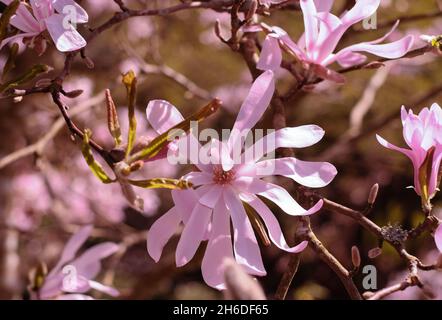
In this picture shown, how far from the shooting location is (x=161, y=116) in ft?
2.63

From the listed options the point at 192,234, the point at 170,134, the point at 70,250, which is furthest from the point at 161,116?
the point at 70,250

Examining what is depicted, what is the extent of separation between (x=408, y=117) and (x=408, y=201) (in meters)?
1.92

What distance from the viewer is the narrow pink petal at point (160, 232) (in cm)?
81

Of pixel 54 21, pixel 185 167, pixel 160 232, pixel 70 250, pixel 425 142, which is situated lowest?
pixel 185 167

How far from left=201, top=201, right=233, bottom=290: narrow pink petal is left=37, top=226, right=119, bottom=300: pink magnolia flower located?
0.30 metres

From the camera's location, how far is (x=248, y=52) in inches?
39.4

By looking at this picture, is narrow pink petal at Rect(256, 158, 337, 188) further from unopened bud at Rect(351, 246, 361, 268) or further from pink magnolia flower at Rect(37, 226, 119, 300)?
pink magnolia flower at Rect(37, 226, 119, 300)

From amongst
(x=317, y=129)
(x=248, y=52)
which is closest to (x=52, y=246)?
(x=248, y=52)

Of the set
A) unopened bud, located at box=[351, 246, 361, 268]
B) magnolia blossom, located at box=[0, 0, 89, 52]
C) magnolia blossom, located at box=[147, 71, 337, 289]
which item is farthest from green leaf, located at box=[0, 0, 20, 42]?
unopened bud, located at box=[351, 246, 361, 268]

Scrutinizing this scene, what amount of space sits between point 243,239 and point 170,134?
0.15 m

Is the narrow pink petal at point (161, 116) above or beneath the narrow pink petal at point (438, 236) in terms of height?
above

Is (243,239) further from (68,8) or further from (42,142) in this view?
(42,142)

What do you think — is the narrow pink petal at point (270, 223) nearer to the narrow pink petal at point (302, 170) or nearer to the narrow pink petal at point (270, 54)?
the narrow pink petal at point (302, 170)

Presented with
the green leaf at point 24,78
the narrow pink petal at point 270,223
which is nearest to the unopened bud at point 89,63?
the green leaf at point 24,78
